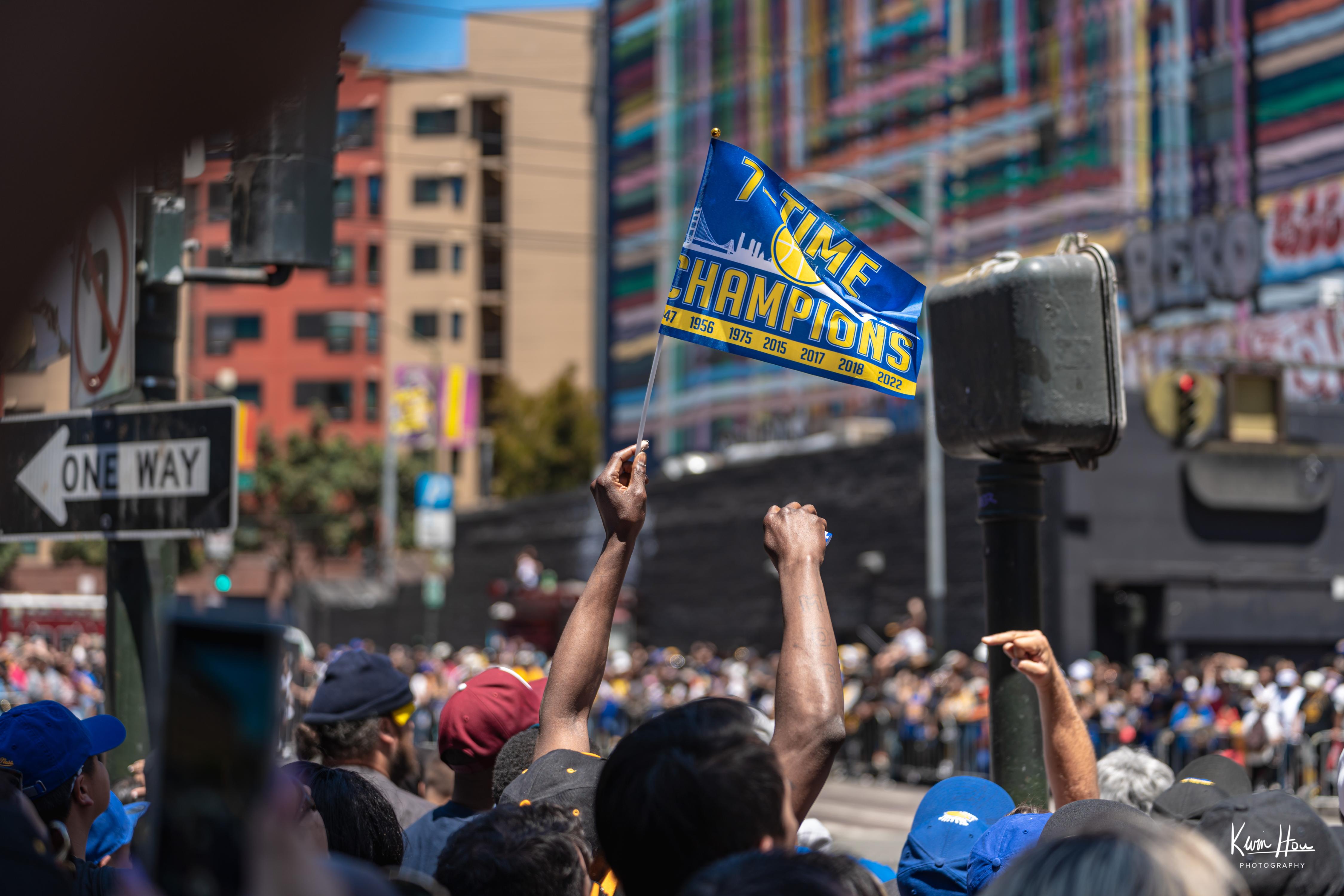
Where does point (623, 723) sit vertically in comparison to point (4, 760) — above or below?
below

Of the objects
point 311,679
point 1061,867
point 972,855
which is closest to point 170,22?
point 1061,867

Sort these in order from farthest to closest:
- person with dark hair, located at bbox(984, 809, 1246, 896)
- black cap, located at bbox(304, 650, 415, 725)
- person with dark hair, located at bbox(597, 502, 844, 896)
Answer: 1. black cap, located at bbox(304, 650, 415, 725)
2. person with dark hair, located at bbox(597, 502, 844, 896)
3. person with dark hair, located at bbox(984, 809, 1246, 896)

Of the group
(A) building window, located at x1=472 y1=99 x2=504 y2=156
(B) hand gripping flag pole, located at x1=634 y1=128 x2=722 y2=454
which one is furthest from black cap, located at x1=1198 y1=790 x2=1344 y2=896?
(A) building window, located at x1=472 y1=99 x2=504 y2=156

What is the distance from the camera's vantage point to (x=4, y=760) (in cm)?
371

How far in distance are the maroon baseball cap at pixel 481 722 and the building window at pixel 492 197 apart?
65611 millimetres

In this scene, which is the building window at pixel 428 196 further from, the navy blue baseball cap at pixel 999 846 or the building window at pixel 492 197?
the navy blue baseball cap at pixel 999 846

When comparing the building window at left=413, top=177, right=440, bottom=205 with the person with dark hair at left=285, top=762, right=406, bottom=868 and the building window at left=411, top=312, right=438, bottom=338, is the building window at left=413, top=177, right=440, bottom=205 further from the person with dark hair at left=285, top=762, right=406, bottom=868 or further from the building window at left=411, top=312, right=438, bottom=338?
the person with dark hair at left=285, top=762, right=406, bottom=868

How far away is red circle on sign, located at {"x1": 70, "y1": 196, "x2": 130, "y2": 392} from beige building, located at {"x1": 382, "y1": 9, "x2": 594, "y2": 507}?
61.6 meters

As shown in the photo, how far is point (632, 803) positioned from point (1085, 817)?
4.07 ft

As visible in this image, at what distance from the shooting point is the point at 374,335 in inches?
2712

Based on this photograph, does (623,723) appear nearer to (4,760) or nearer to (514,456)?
(4,760)

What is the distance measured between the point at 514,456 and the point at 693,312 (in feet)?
172

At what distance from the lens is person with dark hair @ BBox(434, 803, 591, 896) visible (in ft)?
9.00

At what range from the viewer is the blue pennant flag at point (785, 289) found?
4.69m
